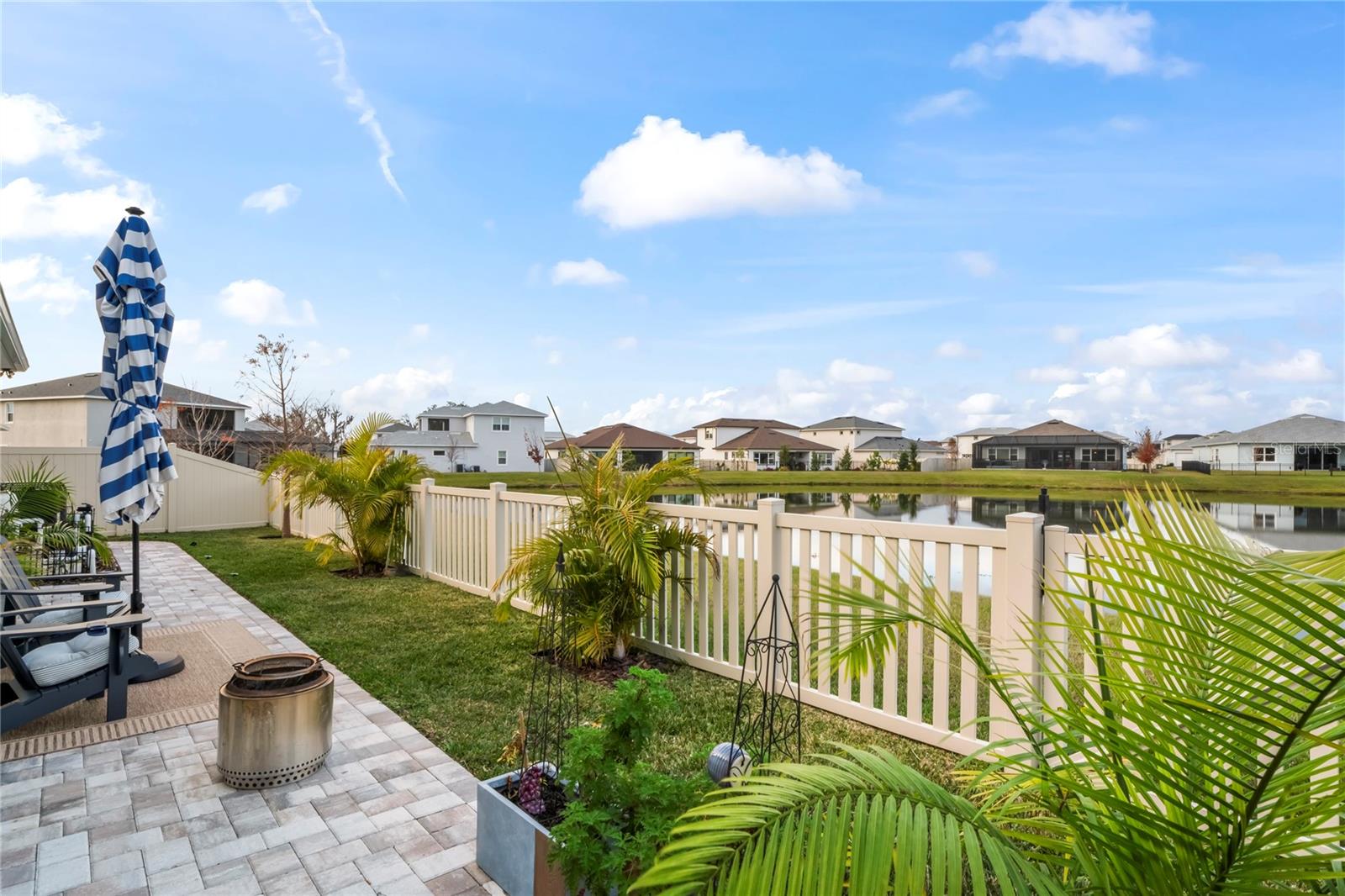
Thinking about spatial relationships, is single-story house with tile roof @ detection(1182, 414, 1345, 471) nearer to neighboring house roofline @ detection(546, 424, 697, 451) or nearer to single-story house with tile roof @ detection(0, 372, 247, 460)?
neighboring house roofline @ detection(546, 424, 697, 451)

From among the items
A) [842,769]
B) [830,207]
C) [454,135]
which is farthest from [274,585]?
[830,207]

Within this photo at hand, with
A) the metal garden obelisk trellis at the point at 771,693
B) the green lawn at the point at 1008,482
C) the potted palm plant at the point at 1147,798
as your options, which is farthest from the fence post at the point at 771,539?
the green lawn at the point at 1008,482

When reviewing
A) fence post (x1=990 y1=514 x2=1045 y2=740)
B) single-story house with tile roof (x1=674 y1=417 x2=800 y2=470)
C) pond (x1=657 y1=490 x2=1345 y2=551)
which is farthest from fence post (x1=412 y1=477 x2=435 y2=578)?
single-story house with tile roof (x1=674 y1=417 x2=800 y2=470)

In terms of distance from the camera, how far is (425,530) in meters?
8.05

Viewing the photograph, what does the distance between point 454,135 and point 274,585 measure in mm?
6840

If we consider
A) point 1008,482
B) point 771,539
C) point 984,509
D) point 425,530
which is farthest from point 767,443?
point 771,539

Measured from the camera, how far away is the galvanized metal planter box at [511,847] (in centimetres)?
212

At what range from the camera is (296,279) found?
14312 millimetres

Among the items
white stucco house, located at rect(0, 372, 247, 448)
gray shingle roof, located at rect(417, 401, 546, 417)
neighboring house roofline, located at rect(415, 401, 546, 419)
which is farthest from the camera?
gray shingle roof, located at rect(417, 401, 546, 417)

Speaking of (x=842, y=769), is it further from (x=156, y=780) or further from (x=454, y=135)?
(x=454, y=135)

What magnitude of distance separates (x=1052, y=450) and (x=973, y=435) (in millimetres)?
14147

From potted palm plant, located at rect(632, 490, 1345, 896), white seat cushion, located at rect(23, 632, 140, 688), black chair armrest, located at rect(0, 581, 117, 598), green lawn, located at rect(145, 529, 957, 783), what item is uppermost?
potted palm plant, located at rect(632, 490, 1345, 896)

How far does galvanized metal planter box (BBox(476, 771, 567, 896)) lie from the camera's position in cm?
212

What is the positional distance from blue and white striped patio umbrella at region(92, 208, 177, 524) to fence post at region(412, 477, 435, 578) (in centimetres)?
340
